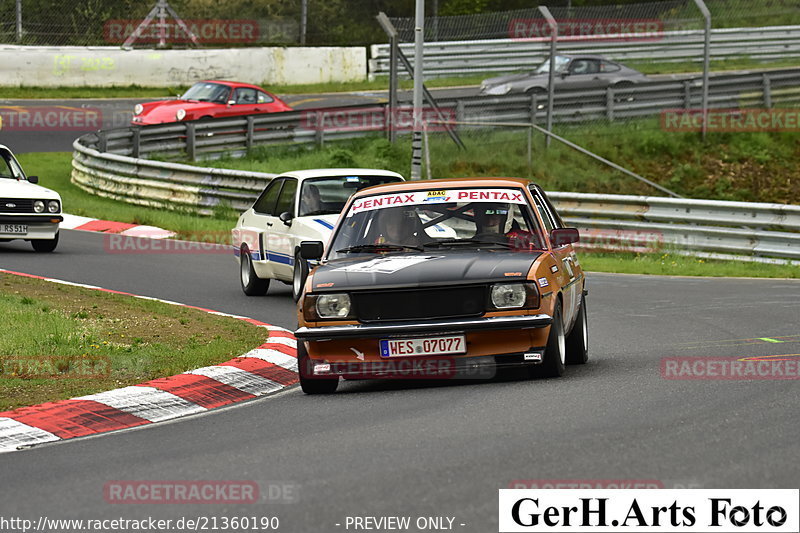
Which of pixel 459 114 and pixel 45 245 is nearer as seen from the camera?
pixel 45 245

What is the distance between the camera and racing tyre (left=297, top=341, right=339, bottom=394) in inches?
359

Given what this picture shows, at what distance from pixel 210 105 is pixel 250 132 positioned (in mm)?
1764

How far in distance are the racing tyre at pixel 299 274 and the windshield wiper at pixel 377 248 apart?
14.3 feet

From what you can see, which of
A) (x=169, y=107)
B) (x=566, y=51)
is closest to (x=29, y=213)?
(x=169, y=107)

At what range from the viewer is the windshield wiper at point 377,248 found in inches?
384

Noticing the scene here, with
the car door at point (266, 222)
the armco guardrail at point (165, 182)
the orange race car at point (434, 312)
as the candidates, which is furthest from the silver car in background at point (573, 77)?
the orange race car at point (434, 312)

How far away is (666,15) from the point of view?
30234mm

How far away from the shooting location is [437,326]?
878cm

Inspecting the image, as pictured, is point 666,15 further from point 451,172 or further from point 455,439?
point 455,439

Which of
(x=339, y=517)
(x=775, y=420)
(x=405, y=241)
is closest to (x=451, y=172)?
(x=405, y=241)

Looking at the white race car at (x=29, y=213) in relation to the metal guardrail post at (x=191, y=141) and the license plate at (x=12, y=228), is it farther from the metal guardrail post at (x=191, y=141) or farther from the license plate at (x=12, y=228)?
the metal guardrail post at (x=191, y=141)

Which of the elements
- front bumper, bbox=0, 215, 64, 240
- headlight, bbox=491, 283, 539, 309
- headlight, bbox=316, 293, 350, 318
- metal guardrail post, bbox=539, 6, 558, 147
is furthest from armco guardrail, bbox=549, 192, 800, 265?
headlight, bbox=316, 293, 350, 318

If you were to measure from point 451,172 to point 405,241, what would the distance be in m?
17.8

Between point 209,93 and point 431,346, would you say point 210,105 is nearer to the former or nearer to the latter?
point 209,93
